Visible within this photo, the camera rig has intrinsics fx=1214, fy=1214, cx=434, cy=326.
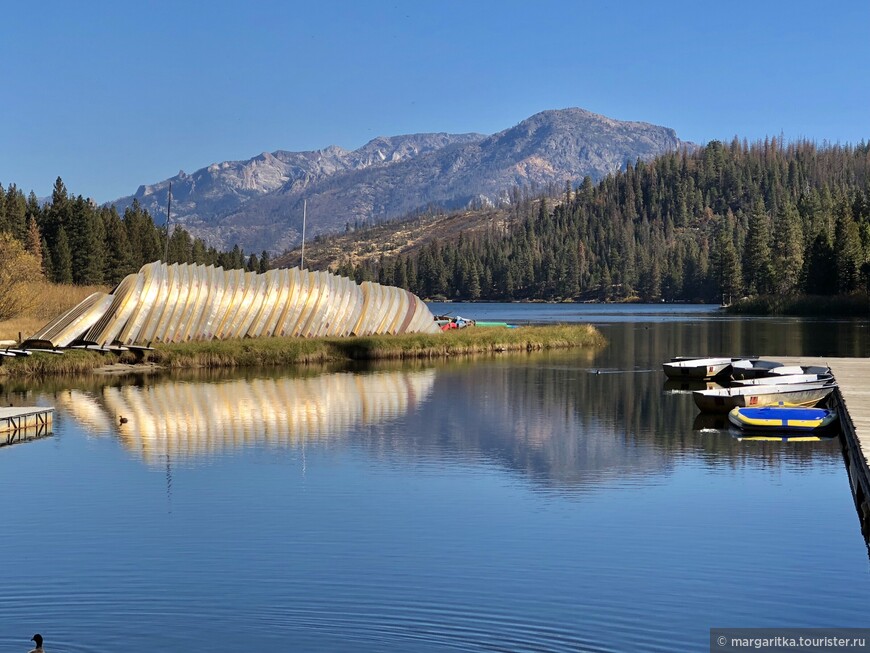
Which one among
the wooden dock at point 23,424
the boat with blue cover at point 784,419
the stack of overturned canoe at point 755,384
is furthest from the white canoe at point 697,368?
the wooden dock at point 23,424

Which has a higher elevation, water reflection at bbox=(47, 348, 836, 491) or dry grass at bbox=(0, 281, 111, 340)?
dry grass at bbox=(0, 281, 111, 340)

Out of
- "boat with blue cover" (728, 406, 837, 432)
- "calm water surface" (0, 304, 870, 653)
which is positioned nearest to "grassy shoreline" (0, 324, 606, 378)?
"calm water surface" (0, 304, 870, 653)

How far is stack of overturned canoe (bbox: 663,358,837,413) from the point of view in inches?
1428

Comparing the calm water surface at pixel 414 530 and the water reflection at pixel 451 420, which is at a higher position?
the water reflection at pixel 451 420

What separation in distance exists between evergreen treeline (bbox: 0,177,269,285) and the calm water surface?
59.5 m

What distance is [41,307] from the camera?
214ft

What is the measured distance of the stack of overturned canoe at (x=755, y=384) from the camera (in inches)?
1428

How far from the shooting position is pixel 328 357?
57.7 metres

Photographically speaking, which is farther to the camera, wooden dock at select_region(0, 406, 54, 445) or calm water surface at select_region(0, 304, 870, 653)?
wooden dock at select_region(0, 406, 54, 445)

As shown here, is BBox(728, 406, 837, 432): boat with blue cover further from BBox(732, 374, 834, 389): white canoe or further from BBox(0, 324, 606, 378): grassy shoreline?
BBox(0, 324, 606, 378): grassy shoreline

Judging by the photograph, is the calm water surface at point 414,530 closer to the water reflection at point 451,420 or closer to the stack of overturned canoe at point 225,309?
the water reflection at point 451,420

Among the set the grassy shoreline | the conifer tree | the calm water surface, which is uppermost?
the conifer tree

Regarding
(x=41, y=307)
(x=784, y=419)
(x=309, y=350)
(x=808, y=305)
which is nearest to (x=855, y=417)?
(x=784, y=419)

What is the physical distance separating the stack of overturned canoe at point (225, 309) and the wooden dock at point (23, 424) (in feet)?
53.2
